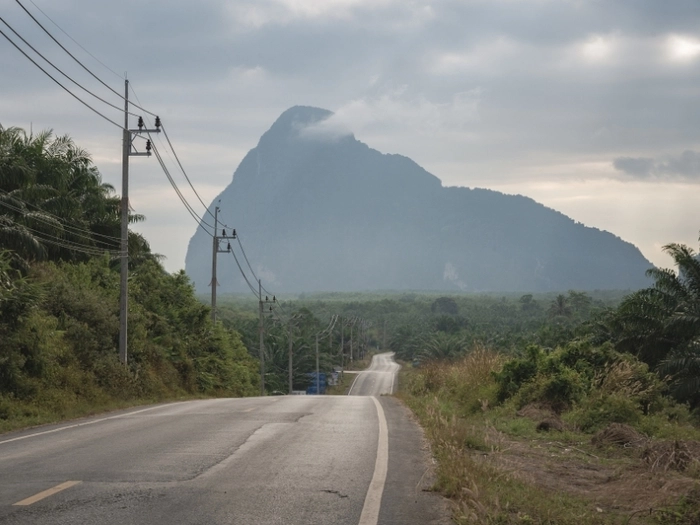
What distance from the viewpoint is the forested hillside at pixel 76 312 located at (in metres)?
19.6

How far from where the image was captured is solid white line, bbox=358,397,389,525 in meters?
7.02

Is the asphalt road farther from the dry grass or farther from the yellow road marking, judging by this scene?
the dry grass

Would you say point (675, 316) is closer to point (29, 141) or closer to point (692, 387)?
point (692, 387)

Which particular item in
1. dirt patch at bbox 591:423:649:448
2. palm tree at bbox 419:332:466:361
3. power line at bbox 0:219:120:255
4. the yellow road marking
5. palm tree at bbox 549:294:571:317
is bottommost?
palm tree at bbox 419:332:466:361

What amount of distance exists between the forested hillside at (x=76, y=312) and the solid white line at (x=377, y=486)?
26.4 ft

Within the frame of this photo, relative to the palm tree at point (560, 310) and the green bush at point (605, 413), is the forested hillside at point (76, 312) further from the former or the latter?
the palm tree at point (560, 310)

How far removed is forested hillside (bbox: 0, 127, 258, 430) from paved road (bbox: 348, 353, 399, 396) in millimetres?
23722

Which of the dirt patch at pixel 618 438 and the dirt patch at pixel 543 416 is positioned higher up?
the dirt patch at pixel 618 438

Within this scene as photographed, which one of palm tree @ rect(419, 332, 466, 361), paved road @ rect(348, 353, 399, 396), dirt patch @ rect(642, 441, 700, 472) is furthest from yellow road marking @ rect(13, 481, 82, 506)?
palm tree @ rect(419, 332, 466, 361)

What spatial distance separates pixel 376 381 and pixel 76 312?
59042mm

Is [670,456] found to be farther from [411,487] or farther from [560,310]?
[560,310]

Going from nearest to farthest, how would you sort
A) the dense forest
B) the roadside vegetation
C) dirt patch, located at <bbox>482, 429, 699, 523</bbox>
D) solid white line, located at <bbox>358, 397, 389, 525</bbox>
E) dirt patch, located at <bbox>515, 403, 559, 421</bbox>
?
1. solid white line, located at <bbox>358, 397, 389, 525</bbox>
2. the roadside vegetation
3. dirt patch, located at <bbox>482, 429, 699, 523</bbox>
4. dirt patch, located at <bbox>515, 403, 559, 421</bbox>
5. the dense forest

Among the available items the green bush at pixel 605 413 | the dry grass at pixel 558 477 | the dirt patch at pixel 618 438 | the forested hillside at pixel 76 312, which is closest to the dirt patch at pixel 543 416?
the dry grass at pixel 558 477

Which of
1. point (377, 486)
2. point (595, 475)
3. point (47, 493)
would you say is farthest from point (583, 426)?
point (47, 493)
